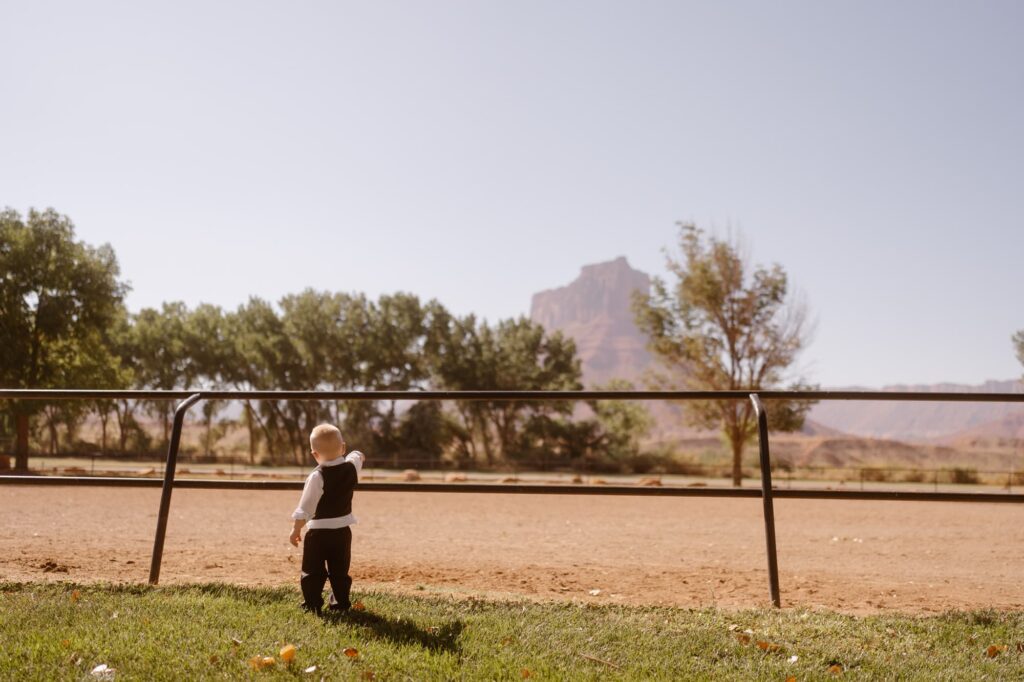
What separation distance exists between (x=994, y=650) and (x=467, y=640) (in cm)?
242

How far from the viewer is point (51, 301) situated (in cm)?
3125

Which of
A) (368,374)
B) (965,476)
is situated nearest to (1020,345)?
(965,476)

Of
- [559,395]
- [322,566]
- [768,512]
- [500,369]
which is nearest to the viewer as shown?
[322,566]

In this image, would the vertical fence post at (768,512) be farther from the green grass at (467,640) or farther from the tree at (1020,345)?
the tree at (1020,345)

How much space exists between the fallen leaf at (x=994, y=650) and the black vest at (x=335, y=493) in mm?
3108

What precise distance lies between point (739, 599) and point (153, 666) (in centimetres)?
336

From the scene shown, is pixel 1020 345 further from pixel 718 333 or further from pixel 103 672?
pixel 103 672

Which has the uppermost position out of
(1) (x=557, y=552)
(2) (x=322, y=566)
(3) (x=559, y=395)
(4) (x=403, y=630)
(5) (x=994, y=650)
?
(3) (x=559, y=395)

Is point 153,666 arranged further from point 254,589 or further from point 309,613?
point 254,589

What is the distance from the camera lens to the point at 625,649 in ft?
11.0

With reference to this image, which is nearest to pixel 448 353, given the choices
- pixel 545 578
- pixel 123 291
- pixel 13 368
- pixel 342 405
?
pixel 342 405

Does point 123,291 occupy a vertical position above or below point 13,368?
above

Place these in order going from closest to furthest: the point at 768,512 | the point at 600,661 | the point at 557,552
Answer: the point at 600,661, the point at 768,512, the point at 557,552

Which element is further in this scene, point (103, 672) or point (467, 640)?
point (467, 640)
